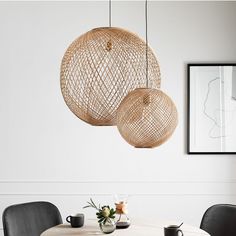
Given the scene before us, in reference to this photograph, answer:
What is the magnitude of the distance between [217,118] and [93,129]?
3.39ft

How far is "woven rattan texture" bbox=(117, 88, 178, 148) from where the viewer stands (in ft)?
7.68

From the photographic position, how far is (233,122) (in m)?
4.29

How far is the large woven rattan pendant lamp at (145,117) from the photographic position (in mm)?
2340

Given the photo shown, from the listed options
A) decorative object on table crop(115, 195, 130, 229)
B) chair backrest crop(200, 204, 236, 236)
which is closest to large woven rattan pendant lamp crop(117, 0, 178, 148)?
decorative object on table crop(115, 195, 130, 229)

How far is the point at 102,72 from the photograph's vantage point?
2.37m

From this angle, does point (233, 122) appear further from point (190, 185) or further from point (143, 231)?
point (143, 231)

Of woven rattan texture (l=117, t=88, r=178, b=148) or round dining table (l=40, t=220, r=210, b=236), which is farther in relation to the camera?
round dining table (l=40, t=220, r=210, b=236)

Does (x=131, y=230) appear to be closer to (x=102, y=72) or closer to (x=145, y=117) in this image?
(x=145, y=117)

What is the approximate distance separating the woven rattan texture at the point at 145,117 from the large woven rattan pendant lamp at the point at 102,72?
0.31ft

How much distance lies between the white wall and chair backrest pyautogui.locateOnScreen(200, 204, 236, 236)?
803 mm

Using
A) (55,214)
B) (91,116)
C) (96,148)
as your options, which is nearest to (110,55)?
(91,116)

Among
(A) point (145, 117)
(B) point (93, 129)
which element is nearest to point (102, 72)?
(A) point (145, 117)

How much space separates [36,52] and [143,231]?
2.00 meters

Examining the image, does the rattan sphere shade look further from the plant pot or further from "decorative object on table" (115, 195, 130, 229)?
"decorative object on table" (115, 195, 130, 229)
